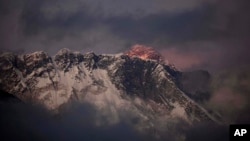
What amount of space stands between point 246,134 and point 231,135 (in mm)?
1880

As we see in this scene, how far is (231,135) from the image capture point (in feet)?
188

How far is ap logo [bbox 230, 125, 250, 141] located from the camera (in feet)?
188

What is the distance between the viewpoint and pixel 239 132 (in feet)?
191

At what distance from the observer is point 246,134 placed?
57.8m

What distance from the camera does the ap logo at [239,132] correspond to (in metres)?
57.2
